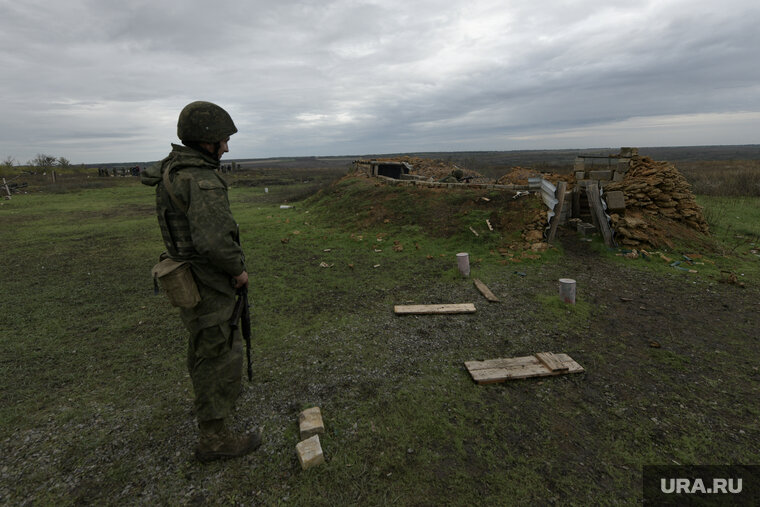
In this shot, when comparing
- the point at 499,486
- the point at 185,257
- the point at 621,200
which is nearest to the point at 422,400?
the point at 499,486

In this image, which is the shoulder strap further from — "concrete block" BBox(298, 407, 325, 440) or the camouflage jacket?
"concrete block" BBox(298, 407, 325, 440)

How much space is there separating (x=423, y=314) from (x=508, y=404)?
2592 mm

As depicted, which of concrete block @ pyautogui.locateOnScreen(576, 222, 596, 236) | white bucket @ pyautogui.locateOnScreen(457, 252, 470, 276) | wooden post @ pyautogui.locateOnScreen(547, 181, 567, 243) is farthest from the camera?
concrete block @ pyautogui.locateOnScreen(576, 222, 596, 236)

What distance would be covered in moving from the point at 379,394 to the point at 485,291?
393 centimetres

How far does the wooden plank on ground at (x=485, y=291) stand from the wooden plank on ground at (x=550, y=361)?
2104 mm

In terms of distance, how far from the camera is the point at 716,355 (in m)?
4.86

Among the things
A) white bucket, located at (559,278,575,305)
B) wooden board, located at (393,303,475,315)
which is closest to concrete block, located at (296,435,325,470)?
wooden board, located at (393,303,475,315)

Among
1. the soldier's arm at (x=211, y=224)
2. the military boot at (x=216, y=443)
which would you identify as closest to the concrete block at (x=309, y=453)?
the military boot at (x=216, y=443)

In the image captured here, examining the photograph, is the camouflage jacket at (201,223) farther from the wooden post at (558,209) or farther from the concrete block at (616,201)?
the concrete block at (616,201)

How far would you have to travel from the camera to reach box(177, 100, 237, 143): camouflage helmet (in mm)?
3055

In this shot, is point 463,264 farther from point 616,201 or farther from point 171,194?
point 171,194

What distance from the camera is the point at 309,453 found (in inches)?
124

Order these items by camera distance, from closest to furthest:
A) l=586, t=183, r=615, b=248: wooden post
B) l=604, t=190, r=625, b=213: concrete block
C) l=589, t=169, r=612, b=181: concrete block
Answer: l=586, t=183, r=615, b=248: wooden post, l=604, t=190, r=625, b=213: concrete block, l=589, t=169, r=612, b=181: concrete block

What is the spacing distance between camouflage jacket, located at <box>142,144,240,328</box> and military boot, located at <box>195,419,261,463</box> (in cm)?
103
